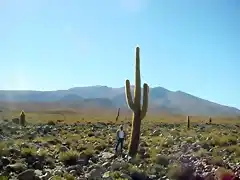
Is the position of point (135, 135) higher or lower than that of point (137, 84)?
lower

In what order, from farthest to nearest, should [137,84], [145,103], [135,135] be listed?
[137,84], [145,103], [135,135]

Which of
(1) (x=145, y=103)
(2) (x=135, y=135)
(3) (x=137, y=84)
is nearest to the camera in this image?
(2) (x=135, y=135)

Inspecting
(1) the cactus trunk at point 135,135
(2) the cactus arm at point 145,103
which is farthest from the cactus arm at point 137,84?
(1) the cactus trunk at point 135,135

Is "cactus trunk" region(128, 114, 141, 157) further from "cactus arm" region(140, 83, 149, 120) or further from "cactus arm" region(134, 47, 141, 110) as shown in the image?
"cactus arm" region(134, 47, 141, 110)

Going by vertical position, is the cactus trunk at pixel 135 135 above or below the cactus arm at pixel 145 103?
below

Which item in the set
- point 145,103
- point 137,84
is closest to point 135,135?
point 145,103

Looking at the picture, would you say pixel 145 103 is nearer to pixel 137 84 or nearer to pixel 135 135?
pixel 137 84

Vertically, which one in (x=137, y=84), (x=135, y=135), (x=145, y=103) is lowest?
(x=135, y=135)

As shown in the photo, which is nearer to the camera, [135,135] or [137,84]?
[135,135]

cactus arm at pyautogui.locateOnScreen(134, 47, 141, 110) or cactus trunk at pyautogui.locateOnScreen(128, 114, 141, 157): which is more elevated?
cactus arm at pyautogui.locateOnScreen(134, 47, 141, 110)

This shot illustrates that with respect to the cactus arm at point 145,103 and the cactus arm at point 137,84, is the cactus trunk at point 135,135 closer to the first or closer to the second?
the cactus arm at point 145,103

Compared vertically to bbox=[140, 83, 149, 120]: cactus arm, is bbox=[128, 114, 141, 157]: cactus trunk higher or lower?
lower

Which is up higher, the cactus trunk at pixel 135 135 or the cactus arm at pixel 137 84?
the cactus arm at pixel 137 84

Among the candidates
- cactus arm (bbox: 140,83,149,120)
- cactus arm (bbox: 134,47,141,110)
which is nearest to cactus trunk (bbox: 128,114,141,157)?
cactus arm (bbox: 140,83,149,120)
